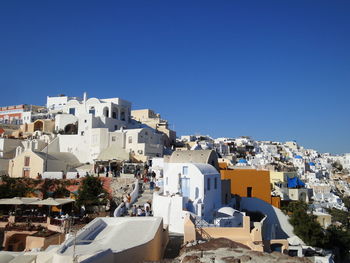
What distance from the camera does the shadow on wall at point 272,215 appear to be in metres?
27.6

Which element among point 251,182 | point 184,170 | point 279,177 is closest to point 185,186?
point 184,170

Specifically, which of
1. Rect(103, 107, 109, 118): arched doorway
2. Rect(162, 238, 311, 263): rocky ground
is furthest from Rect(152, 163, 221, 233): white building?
Rect(103, 107, 109, 118): arched doorway

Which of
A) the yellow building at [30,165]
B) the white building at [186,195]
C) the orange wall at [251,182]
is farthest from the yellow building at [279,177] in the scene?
the yellow building at [30,165]

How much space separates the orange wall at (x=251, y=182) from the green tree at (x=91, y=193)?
421 inches

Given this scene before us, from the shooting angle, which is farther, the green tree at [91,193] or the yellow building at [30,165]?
the yellow building at [30,165]

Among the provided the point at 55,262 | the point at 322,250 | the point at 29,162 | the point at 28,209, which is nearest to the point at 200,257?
the point at 55,262

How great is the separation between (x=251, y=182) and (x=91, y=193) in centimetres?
1418

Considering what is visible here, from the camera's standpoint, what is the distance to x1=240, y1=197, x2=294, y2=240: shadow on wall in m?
27.6

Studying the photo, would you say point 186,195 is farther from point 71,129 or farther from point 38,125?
point 38,125

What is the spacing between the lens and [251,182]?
1200 inches

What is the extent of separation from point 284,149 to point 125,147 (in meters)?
60.5

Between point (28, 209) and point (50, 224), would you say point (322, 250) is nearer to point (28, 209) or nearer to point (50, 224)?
point (50, 224)

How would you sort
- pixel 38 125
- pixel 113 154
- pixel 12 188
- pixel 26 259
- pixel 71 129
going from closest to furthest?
pixel 26 259 < pixel 12 188 < pixel 113 154 < pixel 71 129 < pixel 38 125

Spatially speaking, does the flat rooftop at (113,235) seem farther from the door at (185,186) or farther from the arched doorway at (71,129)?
the arched doorway at (71,129)
